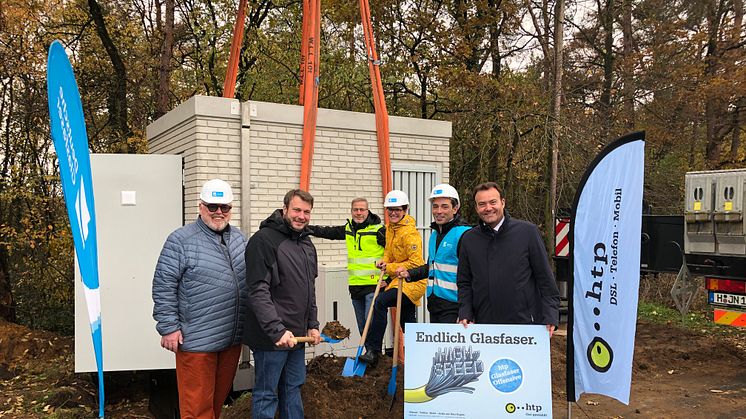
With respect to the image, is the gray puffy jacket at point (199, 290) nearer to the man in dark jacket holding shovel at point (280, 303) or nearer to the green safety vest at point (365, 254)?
the man in dark jacket holding shovel at point (280, 303)

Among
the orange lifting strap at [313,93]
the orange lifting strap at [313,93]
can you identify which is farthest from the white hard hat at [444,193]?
the orange lifting strap at [313,93]

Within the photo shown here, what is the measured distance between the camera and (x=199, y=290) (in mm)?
3311

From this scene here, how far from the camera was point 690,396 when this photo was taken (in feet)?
18.2

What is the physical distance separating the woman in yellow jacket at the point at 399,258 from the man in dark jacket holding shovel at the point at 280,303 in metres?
1.22

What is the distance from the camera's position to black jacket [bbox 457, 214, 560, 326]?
11.4 feet

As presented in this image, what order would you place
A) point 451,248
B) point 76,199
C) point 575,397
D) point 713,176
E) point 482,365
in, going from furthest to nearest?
point 713,176 → point 451,248 → point 575,397 → point 482,365 → point 76,199

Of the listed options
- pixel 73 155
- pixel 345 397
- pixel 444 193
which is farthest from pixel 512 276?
pixel 73 155

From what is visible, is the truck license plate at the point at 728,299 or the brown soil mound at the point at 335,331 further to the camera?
the truck license plate at the point at 728,299

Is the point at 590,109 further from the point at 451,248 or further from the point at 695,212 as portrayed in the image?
the point at 451,248

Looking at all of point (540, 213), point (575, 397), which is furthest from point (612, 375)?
point (540, 213)

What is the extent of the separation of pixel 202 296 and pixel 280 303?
0.49 metres

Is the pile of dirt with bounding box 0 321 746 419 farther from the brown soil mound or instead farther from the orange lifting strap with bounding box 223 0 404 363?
the orange lifting strap with bounding box 223 0 404 363

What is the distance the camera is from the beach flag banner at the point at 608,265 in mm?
3629

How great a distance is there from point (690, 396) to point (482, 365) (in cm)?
343
